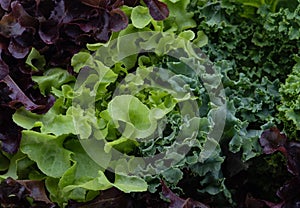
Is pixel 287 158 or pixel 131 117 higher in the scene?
pixel 131 117

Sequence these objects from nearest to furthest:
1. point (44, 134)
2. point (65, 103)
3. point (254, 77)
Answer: point (44, 134)
point (65, 103)
point (254, 77)

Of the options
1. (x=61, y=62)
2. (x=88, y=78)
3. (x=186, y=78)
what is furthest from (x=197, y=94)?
(x=61, y=62)

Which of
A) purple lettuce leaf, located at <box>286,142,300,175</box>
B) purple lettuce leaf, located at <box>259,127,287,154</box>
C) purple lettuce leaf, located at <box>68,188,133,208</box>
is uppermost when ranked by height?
purple lettuce leaf, located at <box>259,127,287,154</box>

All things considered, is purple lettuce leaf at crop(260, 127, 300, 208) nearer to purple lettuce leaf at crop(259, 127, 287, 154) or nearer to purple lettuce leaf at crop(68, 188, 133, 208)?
purple lettuce leaf at crop(259, 127, 287, 154)

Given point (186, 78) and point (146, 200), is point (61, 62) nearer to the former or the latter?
point (186, 78)

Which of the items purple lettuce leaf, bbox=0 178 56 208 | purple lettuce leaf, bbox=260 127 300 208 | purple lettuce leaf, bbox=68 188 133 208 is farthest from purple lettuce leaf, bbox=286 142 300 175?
purple lettuce leaf, bbox=0 178 56 208

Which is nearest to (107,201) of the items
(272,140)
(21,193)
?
(21,193)

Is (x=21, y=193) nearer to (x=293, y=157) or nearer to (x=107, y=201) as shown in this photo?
(x=107, y=201)

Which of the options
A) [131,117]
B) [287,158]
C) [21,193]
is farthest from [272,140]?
[21,193]
